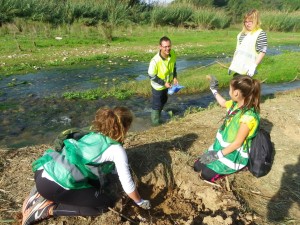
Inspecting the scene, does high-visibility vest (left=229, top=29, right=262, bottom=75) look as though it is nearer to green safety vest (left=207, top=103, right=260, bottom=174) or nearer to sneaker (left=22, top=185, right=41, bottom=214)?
green safety vest (left=207, top=103, right=260, bottom=174)

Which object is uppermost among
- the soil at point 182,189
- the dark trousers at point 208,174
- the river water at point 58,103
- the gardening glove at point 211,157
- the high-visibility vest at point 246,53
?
the high-visibility vest at point 246,53

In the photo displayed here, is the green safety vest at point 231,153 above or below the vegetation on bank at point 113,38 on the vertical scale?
above

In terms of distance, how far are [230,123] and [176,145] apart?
1.35m

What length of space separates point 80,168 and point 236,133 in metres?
1.80

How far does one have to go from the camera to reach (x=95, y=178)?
10.9 feet

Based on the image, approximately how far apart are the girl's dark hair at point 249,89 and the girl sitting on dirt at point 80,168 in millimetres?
1291

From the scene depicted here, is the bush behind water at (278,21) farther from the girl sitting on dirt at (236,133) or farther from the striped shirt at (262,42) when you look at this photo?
the girl sitting on dirt at (236,133)

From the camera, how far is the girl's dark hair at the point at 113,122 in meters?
3.09

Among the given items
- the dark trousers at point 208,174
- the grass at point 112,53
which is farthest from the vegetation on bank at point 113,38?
the dark trousers at point 208,174

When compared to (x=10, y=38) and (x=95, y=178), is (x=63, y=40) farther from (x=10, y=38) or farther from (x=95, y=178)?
(x=95, y=178)

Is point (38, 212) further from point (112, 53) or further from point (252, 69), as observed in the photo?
point (112, 53)

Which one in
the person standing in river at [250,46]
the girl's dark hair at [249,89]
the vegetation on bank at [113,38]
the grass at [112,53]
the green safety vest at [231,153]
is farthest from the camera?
the vegetation on bank at [113,38]

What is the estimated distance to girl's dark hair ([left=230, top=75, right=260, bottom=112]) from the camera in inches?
139

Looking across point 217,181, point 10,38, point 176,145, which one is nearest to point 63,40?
point 10,38
